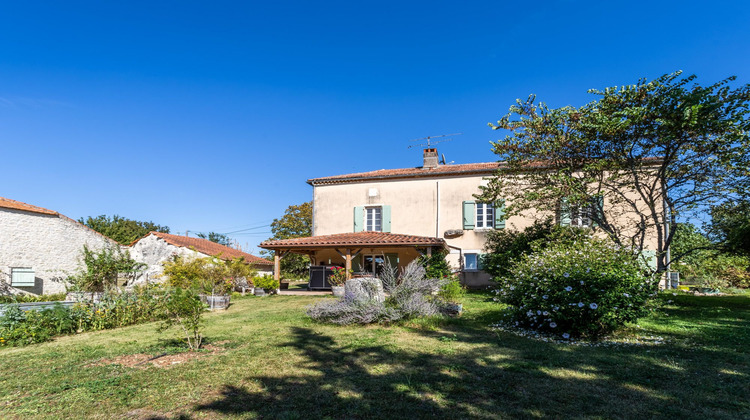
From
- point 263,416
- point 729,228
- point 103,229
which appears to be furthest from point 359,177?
point 103,229

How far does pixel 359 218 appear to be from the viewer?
19672 mm

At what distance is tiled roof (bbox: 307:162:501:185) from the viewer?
18.4m

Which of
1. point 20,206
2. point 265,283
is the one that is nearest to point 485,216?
point 265,283

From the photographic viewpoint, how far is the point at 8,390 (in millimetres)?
4043

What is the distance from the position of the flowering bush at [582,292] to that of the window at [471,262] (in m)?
10.8

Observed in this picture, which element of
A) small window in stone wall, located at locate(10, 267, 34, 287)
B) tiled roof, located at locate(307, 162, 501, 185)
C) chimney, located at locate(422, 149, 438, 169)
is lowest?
small window in stone wall, located at locate(10, 267, 34, 287)

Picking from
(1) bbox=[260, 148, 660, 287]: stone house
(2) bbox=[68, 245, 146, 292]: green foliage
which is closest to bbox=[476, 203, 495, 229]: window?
(1) bbox=[260, 148, 660, 287]: stone house

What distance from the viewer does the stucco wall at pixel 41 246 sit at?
1459 cm

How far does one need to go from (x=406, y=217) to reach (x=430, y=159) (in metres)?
3.58

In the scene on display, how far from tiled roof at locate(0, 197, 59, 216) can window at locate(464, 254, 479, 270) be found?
1816cm

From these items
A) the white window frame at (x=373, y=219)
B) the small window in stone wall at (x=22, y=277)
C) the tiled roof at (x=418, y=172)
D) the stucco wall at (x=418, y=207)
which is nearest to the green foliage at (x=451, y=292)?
the stucco wall at (x=418, y=207)

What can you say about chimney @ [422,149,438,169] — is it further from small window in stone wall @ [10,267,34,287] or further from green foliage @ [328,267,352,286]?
small window in stone wall @ [10,267,34,287]

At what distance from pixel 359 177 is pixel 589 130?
11.8m

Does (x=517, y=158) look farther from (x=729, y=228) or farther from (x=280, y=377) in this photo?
(x=280, y=377)
